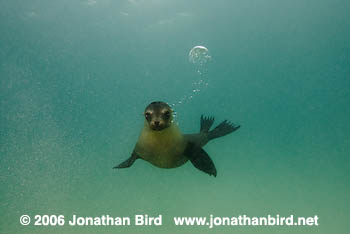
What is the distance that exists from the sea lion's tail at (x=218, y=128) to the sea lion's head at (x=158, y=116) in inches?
47.1

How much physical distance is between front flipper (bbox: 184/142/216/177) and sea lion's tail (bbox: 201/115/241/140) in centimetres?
62

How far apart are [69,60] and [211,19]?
17172 mm

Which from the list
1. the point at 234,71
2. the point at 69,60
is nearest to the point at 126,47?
the point at 69,60

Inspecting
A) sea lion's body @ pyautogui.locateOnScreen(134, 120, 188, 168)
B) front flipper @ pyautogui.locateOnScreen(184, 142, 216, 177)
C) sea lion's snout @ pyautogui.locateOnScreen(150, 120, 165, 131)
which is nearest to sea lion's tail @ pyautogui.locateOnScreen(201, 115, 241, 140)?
front flipper @ pyautogui.locateOnScreen(184, 142, 216, 177)

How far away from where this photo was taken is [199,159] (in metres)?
4.31

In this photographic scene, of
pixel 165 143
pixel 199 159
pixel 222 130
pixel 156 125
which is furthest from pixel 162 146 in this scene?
pixel 222 130

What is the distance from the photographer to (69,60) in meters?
35.2

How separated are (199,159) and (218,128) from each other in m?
0.93

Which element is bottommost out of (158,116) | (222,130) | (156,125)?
(156,125)

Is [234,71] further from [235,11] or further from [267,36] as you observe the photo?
[235,11]

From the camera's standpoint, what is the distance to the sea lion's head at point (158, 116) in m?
3.70

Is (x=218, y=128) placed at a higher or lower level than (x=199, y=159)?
higher

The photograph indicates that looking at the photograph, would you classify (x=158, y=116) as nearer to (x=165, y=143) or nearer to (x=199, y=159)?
(x=165, y=143)

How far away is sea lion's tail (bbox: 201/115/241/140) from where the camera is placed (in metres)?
4.90
